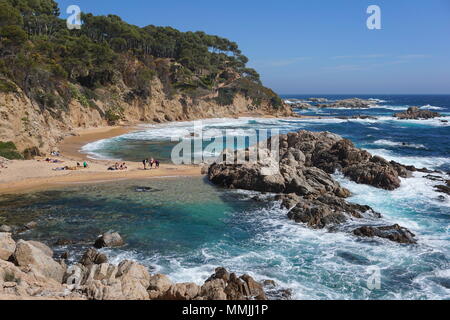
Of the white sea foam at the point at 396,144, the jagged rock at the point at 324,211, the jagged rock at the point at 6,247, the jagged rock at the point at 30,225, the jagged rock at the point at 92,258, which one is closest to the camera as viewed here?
the jagged rock at the point at 6,247

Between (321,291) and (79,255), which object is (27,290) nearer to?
(79,255)

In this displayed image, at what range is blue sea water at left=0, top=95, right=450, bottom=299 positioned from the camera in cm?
1407

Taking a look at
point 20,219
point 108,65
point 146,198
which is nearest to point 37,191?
point 20,219

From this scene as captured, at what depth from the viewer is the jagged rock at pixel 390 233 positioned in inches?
688

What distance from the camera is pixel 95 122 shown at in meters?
58.8

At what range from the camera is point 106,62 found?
220ft

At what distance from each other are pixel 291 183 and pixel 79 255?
1494 centimetres

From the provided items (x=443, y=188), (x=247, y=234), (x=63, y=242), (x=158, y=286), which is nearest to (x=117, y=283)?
(x=158, y=286)

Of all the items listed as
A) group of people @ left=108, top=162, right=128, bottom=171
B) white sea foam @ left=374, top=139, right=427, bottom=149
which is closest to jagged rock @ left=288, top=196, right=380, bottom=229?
group of people @ left=108, top=162, right=128, bottom=171

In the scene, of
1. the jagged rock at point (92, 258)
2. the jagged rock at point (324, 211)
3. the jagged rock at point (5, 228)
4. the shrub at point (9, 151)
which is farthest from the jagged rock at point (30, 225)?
the shrub at point (9, 151)

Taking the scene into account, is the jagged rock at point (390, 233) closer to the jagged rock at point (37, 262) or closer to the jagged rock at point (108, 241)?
the jagged rock at point (108, 241)

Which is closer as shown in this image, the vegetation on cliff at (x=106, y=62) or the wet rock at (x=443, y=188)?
the wet rock at (x=443, y=188)

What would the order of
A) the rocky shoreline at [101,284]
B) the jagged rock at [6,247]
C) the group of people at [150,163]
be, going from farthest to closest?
the group of people at [150,163], the jagged rock at [6,247], the rocky shoreline at [101,284]

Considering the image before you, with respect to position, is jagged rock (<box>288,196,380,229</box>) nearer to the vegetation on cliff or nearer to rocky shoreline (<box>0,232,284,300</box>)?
rocky shoreline (<box>0,232,284,300</box>)
